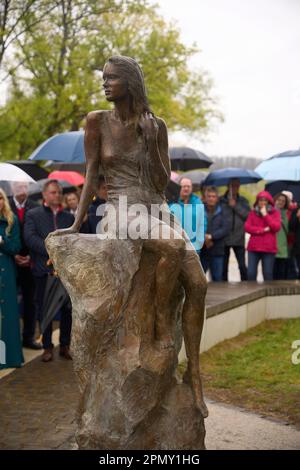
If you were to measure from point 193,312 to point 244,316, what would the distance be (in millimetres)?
5504

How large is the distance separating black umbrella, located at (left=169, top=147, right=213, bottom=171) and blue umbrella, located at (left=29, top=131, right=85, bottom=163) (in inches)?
122

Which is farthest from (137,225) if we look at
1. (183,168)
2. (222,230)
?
(183,168)

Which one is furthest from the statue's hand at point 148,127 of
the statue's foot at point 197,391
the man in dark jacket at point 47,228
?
the man in dark jacket at point 47,228

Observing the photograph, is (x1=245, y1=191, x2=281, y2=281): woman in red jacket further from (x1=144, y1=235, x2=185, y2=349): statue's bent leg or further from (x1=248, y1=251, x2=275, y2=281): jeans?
(x1=144, y1=235, x2=185, y2=349): statue's bent leg

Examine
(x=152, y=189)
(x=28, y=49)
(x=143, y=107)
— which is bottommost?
(x=152, y=189)

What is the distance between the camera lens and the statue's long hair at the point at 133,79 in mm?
5105

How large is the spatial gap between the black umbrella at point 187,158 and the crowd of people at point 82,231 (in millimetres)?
1433

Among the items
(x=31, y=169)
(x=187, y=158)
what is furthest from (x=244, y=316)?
(x=31, y=169)

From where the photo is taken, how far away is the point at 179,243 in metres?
4.98

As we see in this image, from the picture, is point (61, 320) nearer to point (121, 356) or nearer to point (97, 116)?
point (121, 356)

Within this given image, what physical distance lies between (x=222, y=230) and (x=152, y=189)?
624 cm

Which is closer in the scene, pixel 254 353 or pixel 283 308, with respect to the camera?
pixel 254 353

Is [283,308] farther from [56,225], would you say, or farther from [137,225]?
[137,225]

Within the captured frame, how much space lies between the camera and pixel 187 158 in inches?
523
